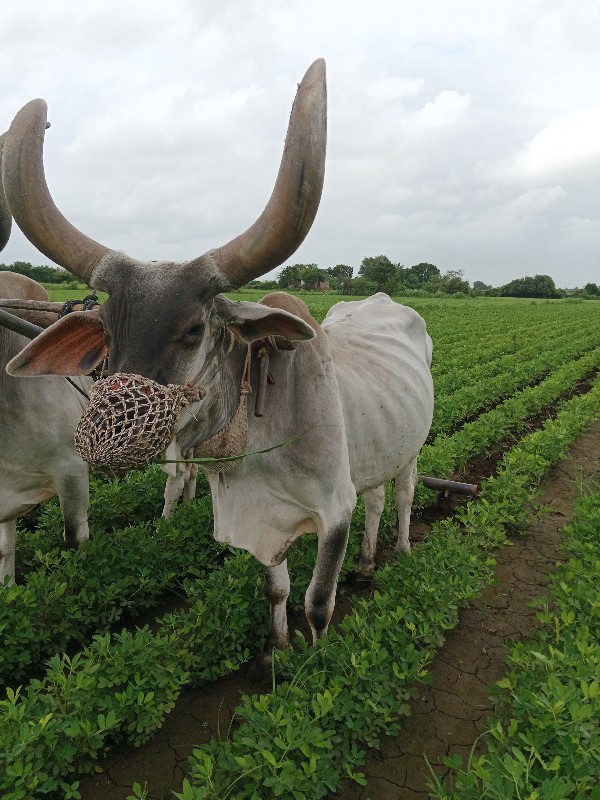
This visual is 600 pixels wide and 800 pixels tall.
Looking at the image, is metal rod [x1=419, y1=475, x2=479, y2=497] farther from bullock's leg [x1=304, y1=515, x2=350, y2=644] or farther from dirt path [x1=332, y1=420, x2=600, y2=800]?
bullock's leg [x1=304, y1=515, x2=350, y2=644]

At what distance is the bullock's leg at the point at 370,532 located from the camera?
5020mm

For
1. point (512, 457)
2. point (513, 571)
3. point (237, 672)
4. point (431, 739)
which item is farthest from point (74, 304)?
point (512, 457)

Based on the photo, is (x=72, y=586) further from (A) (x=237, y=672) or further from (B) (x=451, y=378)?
(B) (x=451, y=378)

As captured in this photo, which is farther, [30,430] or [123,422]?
[30,430]

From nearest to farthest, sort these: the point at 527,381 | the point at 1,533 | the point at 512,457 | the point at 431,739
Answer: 1. the point at 431,739
2. the point at 1,533
3. the point at 512,457
4. the point at 527,381

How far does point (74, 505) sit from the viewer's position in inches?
158

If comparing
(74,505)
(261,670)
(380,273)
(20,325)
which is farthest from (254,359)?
(380,273)

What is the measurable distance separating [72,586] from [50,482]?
763mm

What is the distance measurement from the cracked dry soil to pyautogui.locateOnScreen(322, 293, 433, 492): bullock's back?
4.55 ft

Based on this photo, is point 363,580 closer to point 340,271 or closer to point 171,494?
point 171,494

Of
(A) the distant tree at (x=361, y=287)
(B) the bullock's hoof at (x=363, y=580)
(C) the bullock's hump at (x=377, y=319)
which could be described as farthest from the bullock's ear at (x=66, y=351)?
(A) the distant tree at (x=361, y=287)

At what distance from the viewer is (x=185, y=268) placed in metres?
2.24

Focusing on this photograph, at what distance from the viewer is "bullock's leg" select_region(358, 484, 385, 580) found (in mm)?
5020

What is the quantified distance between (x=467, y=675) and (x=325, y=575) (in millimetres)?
1423
